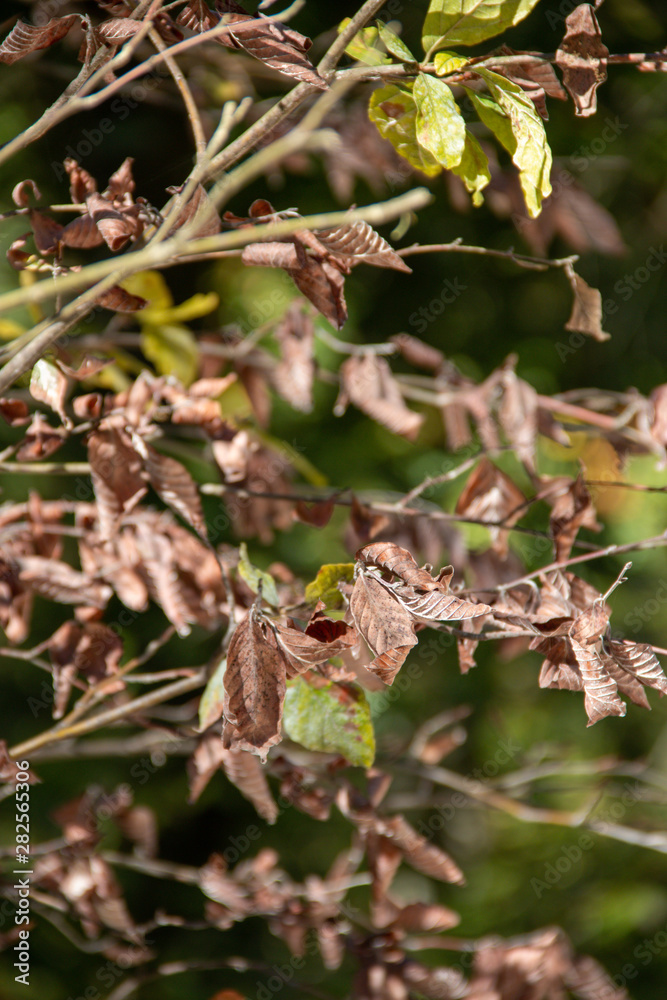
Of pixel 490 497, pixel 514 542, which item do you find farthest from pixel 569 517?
pixel 514 542

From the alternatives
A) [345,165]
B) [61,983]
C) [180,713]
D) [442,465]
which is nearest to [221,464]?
[180,713]

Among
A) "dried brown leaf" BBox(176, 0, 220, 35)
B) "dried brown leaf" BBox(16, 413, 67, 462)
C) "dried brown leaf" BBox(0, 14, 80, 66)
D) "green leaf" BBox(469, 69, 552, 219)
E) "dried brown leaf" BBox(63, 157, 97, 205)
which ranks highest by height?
"dried brown leaf" BBox(0, 14, 80, 66)

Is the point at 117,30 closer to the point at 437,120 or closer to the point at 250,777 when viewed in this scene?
the point at 437,120

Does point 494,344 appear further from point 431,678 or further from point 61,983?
point 61,983

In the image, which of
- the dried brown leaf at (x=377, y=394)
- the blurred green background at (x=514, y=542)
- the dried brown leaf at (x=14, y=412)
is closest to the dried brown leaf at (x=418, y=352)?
the dried brown leaf at (x=377, y=394)

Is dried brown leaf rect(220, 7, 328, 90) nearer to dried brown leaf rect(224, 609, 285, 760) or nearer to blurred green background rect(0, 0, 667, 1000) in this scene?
dried brown leaf rect(224, 609, 285, 760)

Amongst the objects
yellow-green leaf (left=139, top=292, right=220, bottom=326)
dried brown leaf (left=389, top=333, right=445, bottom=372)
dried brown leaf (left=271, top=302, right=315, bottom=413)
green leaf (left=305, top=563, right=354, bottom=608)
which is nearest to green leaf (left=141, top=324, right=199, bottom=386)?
yellow-green leaf (left=139, top=292, right=220, bottom=326)
